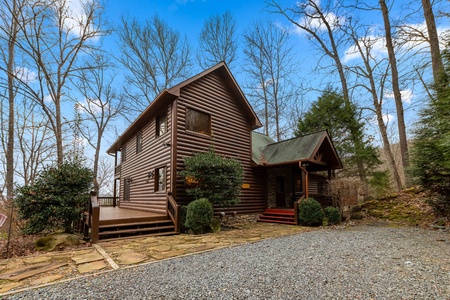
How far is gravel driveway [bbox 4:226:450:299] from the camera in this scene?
2.87 m

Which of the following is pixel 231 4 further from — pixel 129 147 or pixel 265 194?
pixel 265 194

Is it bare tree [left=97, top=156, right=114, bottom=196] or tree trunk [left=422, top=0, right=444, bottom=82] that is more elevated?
tree trunk [left=422, top=0, right=444, bottom=82]

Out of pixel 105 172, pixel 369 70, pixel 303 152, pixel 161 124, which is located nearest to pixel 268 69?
pixel 369 70

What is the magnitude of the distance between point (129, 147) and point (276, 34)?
1421cm

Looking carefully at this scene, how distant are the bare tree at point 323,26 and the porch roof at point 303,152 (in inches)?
200

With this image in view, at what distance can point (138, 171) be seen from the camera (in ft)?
39.4

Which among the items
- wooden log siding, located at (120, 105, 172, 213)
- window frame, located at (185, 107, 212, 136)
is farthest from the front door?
wooden log siding, located at (120, 105, 172, 213)

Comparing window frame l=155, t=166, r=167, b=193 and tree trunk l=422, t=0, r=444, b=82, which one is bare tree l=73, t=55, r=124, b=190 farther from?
tree trunk l=422, t=0, r=444, b=82

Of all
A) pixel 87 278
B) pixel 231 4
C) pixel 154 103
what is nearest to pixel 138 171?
pixel 154 103

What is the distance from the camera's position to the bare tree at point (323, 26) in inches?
622

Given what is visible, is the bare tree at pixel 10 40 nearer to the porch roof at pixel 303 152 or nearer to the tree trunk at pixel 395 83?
the porch roof at pixel 303 152

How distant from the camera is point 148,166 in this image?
10.8m

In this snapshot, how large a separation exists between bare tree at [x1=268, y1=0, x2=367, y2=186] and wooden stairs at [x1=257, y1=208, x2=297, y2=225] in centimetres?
789

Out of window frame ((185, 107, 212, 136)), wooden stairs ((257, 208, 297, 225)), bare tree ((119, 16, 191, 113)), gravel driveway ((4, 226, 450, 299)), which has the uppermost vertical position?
bare tree ((119, 16, 191, 113))
